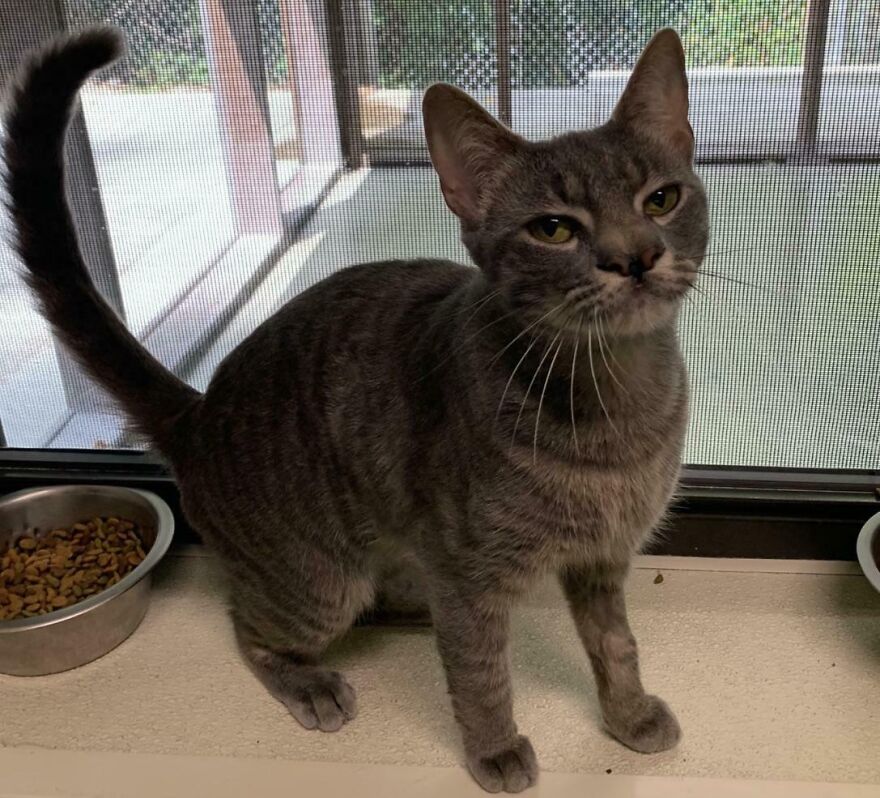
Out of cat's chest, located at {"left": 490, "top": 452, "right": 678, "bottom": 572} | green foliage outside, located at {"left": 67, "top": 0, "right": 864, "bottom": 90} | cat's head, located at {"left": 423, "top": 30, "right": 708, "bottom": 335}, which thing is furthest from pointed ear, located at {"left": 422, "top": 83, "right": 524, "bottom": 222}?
green foliage outside, located at {"left": 67, "top": 0, "right": 864, "bottom": 90}

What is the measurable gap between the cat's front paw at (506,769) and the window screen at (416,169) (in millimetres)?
614

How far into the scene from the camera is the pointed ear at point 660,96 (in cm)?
96

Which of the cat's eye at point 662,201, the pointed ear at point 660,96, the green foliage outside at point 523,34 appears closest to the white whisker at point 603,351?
the cat's eye at point 662,201

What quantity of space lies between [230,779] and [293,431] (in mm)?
450

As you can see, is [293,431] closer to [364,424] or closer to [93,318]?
[364,424]

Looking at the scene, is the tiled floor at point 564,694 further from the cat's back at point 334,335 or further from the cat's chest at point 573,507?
the cat's back at point 334,335

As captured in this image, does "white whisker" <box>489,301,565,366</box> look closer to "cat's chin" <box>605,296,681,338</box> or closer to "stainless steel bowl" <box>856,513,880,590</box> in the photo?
"cat's chin" <box>605,296,681,338</box>

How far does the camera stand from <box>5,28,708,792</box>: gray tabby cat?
0.94m

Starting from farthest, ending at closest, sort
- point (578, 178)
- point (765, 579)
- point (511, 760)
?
point (765, 579), point (511, 760), point (578, 178)

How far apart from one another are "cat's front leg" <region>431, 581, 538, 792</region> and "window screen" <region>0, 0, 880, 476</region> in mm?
550

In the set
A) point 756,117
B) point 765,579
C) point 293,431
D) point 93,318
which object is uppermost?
point 756,117

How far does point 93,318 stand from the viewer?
1258 mm

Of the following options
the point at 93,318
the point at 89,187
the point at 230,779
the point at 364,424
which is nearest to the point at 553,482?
the point at 364,424

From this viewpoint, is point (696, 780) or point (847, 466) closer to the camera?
point (696, 780)
